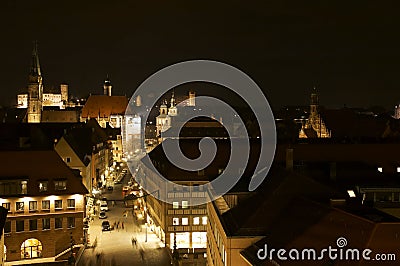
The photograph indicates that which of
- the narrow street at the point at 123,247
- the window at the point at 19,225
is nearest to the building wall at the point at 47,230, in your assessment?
the window at the point at 19,225

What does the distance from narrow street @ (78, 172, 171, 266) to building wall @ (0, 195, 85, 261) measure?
72.9 inches

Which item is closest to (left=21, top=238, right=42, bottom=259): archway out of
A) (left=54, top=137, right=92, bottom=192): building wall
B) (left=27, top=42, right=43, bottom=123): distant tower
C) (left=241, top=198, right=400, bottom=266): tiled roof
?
(left=54, top=137, right=92, bottom=192): building wall

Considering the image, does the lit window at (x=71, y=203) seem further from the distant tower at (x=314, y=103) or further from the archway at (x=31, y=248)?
the distant tower at (x=314, y=103)

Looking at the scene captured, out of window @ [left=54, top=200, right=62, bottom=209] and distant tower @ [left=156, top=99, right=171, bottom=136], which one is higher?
distant tower @ [left=156, top=99, right=171, bottom=136]

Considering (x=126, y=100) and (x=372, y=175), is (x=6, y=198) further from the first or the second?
(x=126, y=100)

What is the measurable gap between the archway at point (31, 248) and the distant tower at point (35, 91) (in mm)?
81188

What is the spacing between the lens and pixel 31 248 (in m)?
37.8

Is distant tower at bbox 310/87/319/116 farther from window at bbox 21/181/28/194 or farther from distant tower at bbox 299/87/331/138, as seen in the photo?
window at bbox 21/181/28/194

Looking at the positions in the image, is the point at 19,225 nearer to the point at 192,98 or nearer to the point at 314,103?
the point at 314,103

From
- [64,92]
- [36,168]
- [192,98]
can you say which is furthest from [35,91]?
[36,168]

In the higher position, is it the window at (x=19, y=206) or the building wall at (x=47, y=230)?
the window at (x=19, y=206)

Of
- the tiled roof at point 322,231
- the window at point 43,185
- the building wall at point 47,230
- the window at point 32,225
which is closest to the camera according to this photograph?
the tiled roof at point 322,231

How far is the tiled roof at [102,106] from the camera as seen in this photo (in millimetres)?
121812

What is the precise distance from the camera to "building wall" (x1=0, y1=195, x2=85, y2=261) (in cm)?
3709
